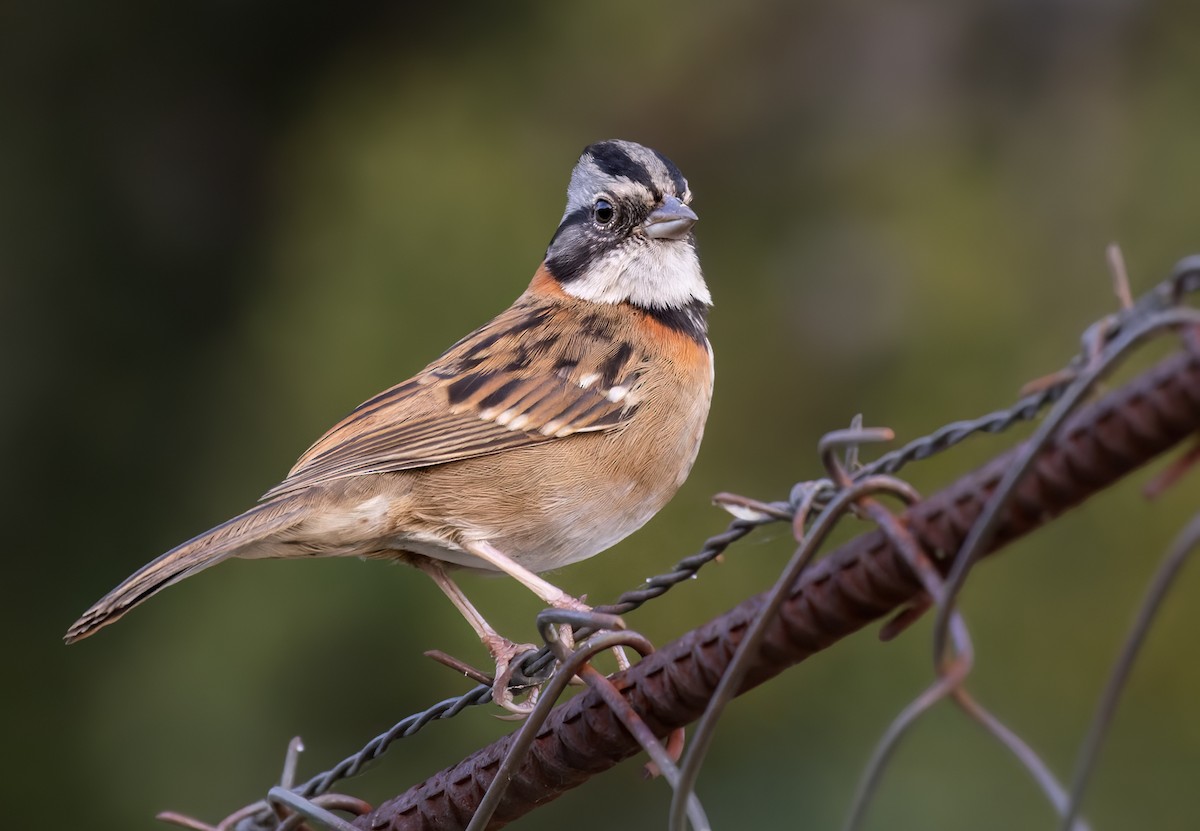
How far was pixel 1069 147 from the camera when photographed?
8648 mm

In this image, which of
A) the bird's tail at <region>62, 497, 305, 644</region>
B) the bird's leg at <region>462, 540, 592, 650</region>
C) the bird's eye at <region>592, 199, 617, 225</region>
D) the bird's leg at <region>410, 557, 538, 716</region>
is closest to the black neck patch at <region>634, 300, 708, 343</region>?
the bird's eye at <region>592, 199, 617, 225</region>

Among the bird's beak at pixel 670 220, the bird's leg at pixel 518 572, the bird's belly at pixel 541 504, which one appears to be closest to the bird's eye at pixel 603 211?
the bird's beak at pixel 670 220

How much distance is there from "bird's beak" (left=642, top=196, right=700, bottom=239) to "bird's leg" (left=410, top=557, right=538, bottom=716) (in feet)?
4.04

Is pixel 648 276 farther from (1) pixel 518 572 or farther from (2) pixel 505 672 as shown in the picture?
(2) pixel 505 672

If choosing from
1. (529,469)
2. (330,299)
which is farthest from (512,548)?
(330,299)

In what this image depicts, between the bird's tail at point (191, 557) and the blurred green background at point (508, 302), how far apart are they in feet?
6.90

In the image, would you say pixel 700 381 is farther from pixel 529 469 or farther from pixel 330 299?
pixel 330 299

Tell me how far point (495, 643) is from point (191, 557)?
3.13 ft

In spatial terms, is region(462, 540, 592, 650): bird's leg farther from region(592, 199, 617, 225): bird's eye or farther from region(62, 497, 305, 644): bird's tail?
region(592, 199, 617, 225): bird's eye

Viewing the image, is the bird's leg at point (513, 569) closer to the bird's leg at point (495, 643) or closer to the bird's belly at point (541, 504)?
the bird's belly at point (541, 504)

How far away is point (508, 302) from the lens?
6.68 meters

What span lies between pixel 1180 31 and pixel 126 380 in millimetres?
6397

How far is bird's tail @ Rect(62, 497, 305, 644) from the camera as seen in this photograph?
3.28 m

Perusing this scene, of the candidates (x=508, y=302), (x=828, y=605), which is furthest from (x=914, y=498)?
(x=508, y=302)
